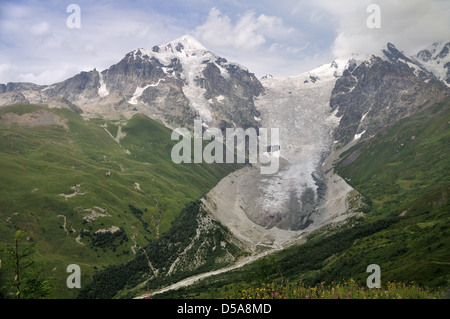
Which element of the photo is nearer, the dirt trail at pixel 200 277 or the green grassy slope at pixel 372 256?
the green grassy slope at pixel 372 256

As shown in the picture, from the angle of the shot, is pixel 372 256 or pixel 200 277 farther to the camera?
pixel 200 277

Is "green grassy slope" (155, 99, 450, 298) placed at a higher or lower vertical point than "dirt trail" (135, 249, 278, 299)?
higher

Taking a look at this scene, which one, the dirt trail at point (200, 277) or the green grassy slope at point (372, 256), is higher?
the green grassy slope at point (372, 256)

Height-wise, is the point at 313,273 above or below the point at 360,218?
below

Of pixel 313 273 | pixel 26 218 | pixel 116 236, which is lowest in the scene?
pixel 313 273

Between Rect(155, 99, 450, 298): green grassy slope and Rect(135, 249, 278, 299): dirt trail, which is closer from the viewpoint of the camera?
Rect(155, 99, 450, 298): green grassy slope

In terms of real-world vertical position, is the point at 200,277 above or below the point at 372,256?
below
